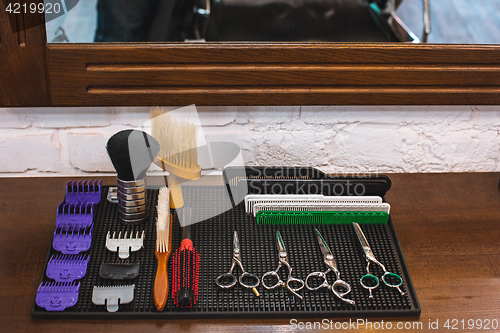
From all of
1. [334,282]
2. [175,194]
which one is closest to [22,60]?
[175,194]

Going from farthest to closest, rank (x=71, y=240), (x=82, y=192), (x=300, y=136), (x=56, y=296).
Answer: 1. (x=300, y=136)
2. (x=82, y=192)
3. (x=71, y=240)
4. (x=56, y=296)

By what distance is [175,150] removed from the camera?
34.9 inches

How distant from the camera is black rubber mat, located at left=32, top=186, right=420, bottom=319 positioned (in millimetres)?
729

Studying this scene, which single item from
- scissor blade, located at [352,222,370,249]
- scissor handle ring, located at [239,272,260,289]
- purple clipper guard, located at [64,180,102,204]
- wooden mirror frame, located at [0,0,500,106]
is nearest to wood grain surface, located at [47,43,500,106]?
wooden mirror frame, located at [0,0,500,106]

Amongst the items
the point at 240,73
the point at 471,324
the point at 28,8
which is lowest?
the point at 471,324

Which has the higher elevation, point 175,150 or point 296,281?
point 175,150

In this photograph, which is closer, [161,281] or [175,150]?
[161,281]

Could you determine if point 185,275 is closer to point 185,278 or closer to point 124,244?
point 185,278

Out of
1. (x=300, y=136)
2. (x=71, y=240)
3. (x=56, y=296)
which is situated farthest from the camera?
(x=300, y=136)

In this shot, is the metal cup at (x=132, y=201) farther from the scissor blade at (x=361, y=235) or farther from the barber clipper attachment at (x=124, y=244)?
the scissor blade at (x=361, y=235)

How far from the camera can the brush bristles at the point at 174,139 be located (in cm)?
88

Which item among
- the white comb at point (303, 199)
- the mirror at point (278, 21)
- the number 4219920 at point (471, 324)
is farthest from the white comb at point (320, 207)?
the mirror at point (278, 21)

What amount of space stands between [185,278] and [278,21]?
0.56 m

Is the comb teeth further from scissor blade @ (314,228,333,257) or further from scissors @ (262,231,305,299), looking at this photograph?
scissor blade @ (314,228,333,257)
